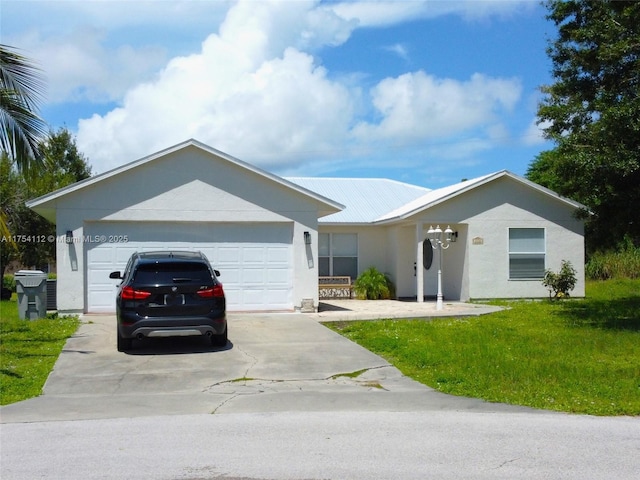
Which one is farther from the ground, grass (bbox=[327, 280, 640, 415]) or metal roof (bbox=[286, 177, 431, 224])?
metal roof (bbox=[286, 177, 431, 224])

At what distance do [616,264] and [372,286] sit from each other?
11.6 m

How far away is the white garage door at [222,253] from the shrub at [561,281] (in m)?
8.40

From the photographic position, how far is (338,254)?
78.3ft

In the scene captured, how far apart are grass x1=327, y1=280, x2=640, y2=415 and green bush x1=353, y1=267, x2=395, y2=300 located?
17.7ft

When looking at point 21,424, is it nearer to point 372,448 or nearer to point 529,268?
point 372,448

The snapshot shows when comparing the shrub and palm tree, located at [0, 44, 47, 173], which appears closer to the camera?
palm tree, located at [0, 44, 47, 173]

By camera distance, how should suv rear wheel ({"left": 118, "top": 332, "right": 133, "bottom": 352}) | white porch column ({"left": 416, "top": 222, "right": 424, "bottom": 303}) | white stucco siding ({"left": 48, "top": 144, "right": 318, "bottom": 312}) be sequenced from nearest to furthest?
1. suv rear wheel ({"left": 118, "top": 332, "right": 133, "bottom": 352})
2. white stucco siding ({"left": 48, "top": 144, "right": 318, "bottom": 312})
3. white porch column ({"left": 416, "top": 222, "right": 424, "bottom": 303})

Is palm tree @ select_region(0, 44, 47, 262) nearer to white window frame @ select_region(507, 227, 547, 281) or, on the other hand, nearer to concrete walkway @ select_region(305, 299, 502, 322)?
concrete walkway @ select_region(305, 299, 502, 322)

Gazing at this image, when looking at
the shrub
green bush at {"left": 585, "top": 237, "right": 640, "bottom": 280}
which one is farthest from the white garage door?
green bush at {"left": 585, "top": 237, "right": 640, "bottom": 280}

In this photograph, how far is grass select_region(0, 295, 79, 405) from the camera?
9578mm

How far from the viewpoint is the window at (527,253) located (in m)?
22.2

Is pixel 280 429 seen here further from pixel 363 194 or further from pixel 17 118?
pixel 363 194


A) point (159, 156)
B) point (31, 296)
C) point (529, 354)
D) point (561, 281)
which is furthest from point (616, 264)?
point (31, 296)

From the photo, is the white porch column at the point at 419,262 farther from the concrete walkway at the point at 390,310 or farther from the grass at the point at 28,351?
the grass at the point at 28,351
